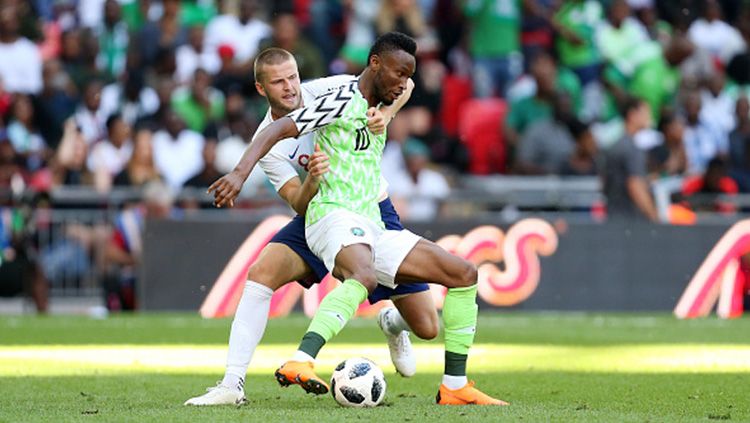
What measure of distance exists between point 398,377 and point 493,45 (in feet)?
39.3

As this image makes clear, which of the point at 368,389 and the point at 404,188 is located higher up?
the point at 368,389

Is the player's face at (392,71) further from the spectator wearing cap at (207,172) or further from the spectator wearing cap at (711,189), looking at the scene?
the spectator wearing cap at (711,189)

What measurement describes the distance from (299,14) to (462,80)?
8.50ft

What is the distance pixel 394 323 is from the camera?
30.2 ft

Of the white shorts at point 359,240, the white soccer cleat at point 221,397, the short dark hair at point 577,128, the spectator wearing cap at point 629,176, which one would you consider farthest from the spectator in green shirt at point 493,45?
the white soccer cleat at point 221,397

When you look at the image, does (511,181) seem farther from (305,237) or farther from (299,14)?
(305,237)

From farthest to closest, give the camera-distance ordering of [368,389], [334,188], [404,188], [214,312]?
[404,188]
[214,312]
[334,188]
[368,389]

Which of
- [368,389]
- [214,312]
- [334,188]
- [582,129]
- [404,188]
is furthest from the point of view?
[582,129]

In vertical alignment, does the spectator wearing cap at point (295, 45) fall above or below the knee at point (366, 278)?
below

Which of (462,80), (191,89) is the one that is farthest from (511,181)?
(191,89)

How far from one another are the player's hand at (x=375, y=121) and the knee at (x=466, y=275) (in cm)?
88

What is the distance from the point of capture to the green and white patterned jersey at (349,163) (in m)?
8.31

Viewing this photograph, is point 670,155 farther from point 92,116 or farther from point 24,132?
point 24,132

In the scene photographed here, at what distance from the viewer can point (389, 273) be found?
8289mm
